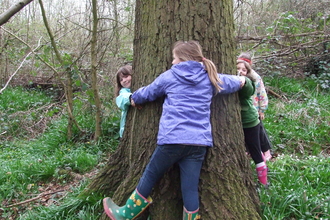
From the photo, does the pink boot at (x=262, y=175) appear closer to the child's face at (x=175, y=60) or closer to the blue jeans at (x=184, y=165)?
the blue jeans at (x=184, y=165)

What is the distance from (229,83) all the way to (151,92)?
26.9 inches

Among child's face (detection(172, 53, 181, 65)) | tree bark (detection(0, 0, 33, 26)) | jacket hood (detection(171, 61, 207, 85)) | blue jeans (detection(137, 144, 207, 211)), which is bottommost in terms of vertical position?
blue jeans (detection(137, 144, 207, 211))

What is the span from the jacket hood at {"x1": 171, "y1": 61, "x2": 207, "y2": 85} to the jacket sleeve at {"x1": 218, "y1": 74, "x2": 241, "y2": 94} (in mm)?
201

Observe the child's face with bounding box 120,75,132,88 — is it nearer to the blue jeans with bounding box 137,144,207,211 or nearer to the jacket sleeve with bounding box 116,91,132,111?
the jacket sleeve with bounding box 116,91,132,111

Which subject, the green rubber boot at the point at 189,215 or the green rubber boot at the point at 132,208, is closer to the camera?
the green rubber boot at the point at 189,215

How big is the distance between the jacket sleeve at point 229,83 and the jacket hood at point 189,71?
20 cm

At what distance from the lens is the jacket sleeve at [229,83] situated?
8.32 ft

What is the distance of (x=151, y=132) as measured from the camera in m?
2.70

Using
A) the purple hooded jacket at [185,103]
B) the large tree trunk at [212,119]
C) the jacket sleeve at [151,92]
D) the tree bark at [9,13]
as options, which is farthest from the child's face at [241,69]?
the tree bark at [9,13]

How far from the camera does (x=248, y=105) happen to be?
3.08 m

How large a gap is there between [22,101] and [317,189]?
802cm

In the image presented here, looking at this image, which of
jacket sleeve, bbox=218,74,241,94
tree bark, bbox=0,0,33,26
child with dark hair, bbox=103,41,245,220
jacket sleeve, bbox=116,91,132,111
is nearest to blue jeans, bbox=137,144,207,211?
child with dark hair, bbox=103,41,245,220

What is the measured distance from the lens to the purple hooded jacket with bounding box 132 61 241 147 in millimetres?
2309

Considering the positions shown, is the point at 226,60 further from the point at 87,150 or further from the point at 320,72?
the point at 320,72
